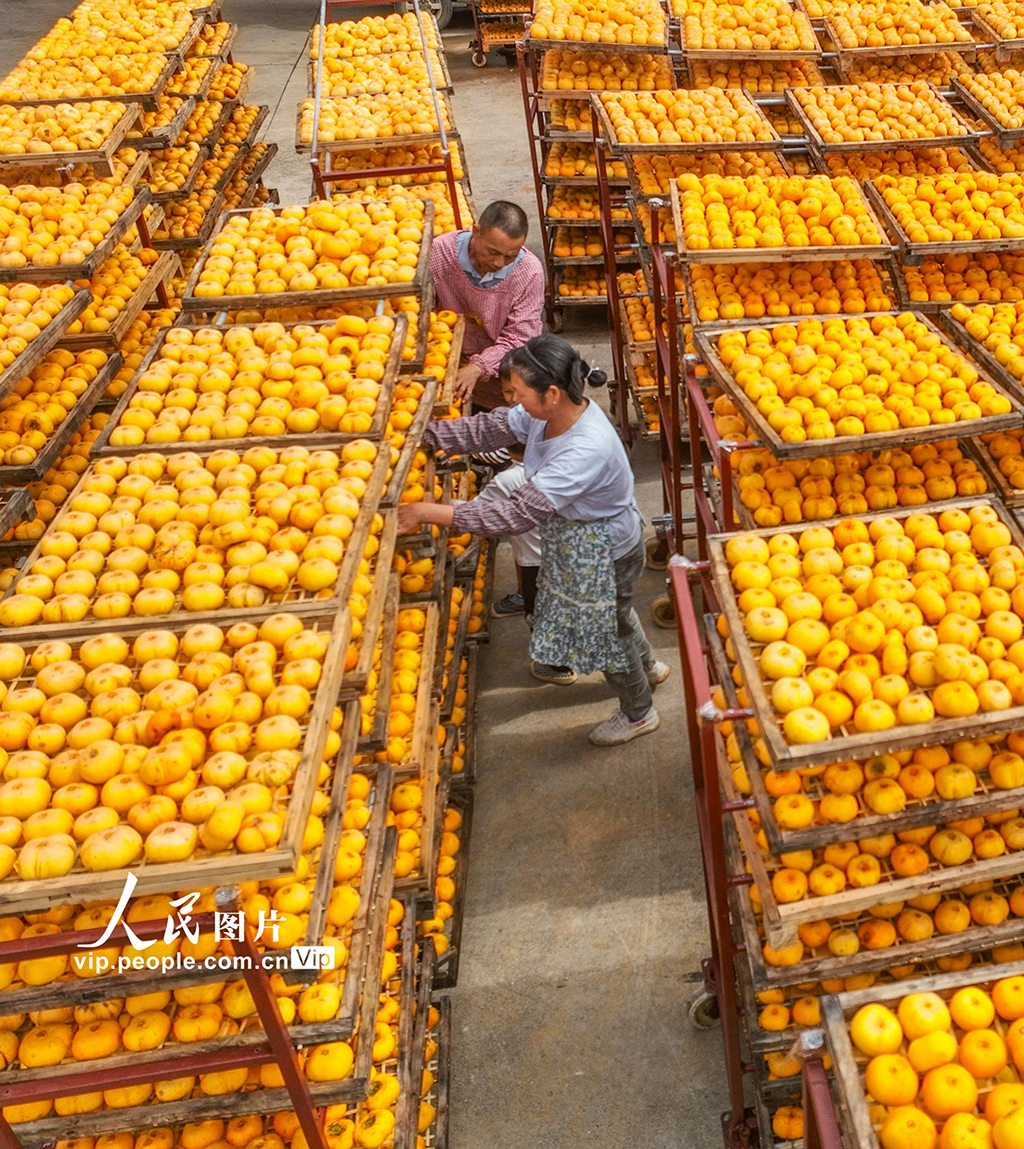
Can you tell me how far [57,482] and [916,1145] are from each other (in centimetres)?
463

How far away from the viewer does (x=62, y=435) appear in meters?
4.70

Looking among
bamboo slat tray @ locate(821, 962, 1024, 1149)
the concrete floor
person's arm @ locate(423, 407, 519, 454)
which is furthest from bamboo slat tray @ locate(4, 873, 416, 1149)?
person's arm @ locate(423, 407, 519, 454)

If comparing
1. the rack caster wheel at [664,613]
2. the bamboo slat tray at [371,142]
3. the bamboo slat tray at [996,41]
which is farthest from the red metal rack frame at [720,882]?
the bamboo slat tray at [996,41]

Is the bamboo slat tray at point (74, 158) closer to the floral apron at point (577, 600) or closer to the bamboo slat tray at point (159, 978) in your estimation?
the floral apron at point (577, 600)

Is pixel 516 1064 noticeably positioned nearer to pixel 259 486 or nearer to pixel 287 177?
pixel 259 486

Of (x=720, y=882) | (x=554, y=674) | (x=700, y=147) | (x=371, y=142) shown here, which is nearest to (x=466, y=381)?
(x=554, y=674)

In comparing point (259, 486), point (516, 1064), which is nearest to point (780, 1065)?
point (516, 1064)

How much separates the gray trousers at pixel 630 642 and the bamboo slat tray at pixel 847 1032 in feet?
8.83

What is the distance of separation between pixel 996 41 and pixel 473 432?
21.1 feet

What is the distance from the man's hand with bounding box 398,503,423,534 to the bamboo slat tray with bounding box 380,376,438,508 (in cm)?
9

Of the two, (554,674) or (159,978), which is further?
(554,674)

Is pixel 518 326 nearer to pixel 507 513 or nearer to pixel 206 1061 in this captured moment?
pixel 507 513

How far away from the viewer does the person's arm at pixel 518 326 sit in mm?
6066

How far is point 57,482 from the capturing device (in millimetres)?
4965
